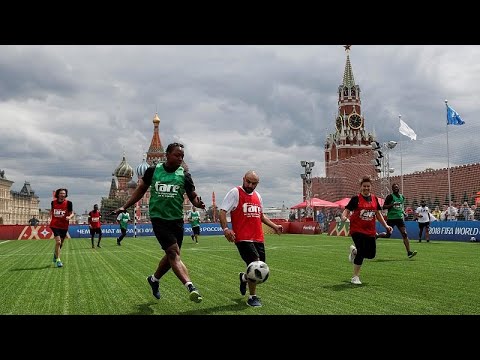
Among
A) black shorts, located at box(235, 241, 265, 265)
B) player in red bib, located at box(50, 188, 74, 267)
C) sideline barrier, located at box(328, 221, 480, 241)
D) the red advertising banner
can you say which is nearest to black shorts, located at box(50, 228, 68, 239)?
player in red bib, located at box(50, 188, 74, 267)

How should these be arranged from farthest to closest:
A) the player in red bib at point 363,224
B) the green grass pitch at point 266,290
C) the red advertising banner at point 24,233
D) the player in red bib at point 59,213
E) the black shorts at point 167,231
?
the red advertising banner at point 24,233
the player in red bib at point 59,213
the player in red bib at point 363,224
the black shorts at point 167,231
the green grass pitch at point 266,290

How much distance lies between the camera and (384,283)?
29.1ft

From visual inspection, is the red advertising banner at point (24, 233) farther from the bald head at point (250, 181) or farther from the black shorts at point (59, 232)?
the bald head at point (250, 181)

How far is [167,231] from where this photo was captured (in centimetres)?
669

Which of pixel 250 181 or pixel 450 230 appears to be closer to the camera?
pixel 250 181

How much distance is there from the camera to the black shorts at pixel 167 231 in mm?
6652

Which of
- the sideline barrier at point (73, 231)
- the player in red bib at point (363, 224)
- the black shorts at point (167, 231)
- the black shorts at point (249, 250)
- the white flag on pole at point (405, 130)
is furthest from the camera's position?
the sideline barrier at point (73, 231)

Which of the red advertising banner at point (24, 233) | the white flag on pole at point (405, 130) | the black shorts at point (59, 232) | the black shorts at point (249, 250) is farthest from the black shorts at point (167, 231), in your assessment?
→ the red advertising banner at point (24, 233)

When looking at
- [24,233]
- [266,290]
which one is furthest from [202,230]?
[266,290]

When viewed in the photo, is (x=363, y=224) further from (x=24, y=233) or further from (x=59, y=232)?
(x=24, y=233)
